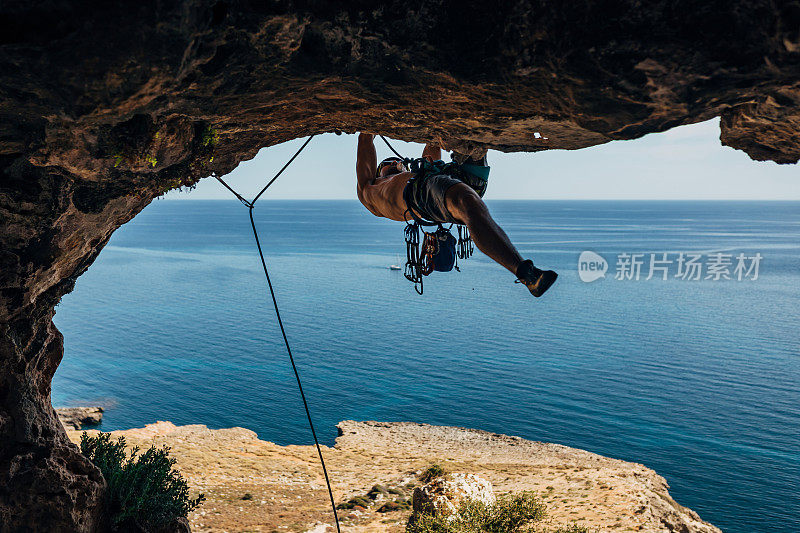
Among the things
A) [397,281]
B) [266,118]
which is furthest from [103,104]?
[397,281]

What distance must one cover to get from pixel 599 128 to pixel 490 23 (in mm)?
1327

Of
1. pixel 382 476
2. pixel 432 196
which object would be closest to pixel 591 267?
pixel 382 476

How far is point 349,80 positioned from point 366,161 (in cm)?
287

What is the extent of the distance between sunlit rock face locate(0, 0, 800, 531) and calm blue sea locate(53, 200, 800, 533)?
2910 centimetres

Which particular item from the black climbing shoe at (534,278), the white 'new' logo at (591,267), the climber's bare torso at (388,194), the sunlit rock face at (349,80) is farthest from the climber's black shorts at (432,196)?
the white 'new' logo at (591,267)

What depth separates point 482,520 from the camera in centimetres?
1742

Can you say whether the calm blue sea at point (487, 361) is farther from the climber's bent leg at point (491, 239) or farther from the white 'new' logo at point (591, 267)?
the climber's bent leg at point (491, 239)

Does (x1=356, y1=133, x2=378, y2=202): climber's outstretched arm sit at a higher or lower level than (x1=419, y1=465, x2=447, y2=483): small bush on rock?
higher

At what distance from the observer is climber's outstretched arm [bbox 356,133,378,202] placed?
25.6 feet

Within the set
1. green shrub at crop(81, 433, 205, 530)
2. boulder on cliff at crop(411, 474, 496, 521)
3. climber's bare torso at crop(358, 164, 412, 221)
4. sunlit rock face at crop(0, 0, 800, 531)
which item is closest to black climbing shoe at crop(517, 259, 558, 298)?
sunlit rock face at crop(0, 0, 800, 531)

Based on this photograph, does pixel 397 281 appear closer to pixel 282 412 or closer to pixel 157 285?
pixel 157 285

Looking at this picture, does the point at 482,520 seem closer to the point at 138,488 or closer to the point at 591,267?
the point at 138,488

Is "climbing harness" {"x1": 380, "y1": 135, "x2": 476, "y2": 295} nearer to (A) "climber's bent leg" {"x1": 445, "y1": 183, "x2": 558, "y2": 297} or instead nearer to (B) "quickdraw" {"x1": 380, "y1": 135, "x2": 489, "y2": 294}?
(B) "quickdraw" {"x1": 380, "y1": 135, "x2": 489, "y2": 294}

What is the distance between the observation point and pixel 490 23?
416 cm
